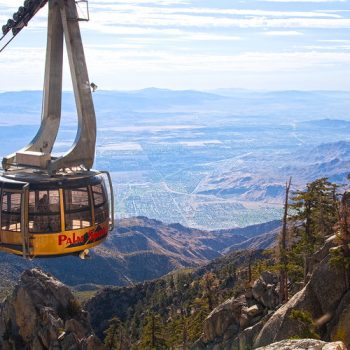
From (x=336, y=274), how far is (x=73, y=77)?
45.6 ft

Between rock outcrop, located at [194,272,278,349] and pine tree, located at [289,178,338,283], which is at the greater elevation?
pine tree, located at [289,178,338,283]

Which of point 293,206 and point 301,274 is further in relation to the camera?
point 293,206

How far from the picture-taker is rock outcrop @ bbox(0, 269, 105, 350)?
183 feet

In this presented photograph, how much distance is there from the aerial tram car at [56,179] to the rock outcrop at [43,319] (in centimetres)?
3674

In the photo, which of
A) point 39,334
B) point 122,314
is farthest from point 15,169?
point 122,314

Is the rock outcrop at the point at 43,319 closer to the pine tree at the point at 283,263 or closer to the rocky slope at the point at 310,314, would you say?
the rocky slope at the point at 310,314

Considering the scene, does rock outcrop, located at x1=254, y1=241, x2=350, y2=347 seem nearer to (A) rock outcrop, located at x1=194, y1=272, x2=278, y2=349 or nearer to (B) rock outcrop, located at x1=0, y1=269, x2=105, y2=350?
(A) rock outcrop, located at x1=194, y1=272, x2=278, y2=349

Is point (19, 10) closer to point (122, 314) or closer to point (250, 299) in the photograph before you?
point (250, 299)

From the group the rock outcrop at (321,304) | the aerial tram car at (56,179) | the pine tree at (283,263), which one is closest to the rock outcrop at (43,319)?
the pine tree at (283,263)

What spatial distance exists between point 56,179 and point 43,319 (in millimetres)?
44030

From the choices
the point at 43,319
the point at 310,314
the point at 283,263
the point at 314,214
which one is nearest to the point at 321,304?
the point at 310,314

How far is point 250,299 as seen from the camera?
40.1 metres

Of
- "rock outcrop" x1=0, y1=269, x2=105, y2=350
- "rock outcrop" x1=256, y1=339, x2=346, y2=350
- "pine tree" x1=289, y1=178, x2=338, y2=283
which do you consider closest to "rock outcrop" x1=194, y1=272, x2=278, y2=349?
"pine tree" x1=289, y1=178, x2=338, y2=283

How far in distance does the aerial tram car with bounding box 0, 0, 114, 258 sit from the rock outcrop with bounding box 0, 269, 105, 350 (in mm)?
36744
